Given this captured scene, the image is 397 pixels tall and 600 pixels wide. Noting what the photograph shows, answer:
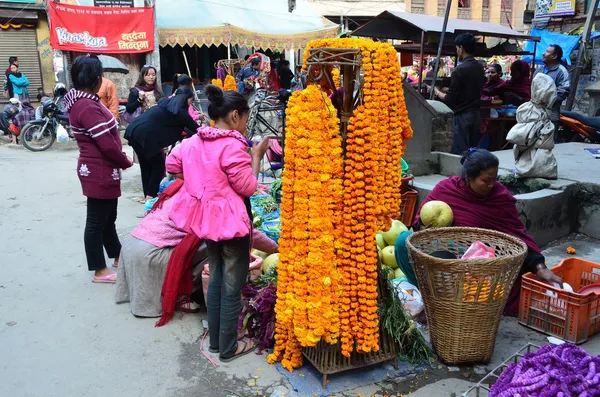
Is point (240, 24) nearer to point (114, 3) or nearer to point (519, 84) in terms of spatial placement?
point (114, 3)

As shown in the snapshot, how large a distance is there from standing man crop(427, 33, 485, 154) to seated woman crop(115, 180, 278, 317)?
13.0ft

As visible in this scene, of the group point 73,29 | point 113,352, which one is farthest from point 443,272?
point 73,29

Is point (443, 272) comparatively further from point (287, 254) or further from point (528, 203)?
point (528, 203)

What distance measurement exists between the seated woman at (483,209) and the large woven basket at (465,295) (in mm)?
427

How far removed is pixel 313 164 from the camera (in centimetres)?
266

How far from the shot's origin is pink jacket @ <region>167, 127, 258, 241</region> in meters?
2.99

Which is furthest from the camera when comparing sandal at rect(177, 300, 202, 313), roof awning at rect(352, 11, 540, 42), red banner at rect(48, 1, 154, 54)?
red banner at rect(48, 1, 154, 54)

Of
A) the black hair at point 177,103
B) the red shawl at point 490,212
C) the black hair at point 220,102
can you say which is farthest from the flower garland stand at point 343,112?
the black hair at point 177,103

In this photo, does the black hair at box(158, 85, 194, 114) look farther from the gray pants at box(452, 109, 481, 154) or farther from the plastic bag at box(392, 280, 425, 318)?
the gray pants at box(452, 109, 481, 154)

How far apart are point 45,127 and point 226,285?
9.72 m

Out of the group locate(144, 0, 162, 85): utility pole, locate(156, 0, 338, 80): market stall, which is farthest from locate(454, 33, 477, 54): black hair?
locate(144, 0, 162, 85): utility pole

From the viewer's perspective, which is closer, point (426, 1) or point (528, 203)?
point (528, 203)

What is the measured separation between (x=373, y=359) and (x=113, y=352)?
1651mm

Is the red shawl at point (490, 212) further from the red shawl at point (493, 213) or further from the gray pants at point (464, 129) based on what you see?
the gray pants at point (464, 129)
